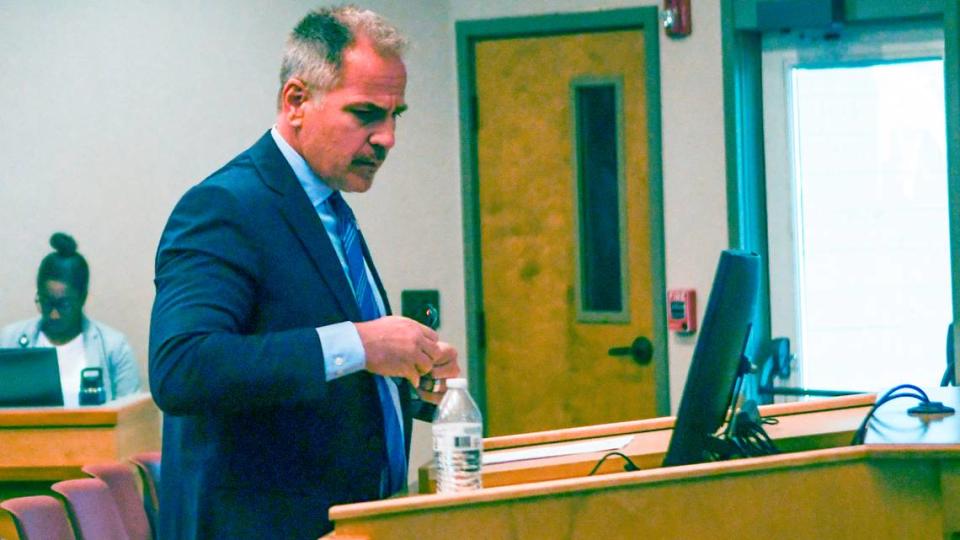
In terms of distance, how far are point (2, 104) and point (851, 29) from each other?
371 centimetres

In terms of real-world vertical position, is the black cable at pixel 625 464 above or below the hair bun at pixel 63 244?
below

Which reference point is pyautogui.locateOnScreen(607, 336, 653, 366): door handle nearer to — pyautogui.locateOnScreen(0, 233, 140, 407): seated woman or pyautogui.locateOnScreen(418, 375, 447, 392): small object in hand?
pyautogui.locateOnScreen(0, 233, 140, 407): seated woman

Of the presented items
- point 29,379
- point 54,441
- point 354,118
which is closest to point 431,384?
point 354,118

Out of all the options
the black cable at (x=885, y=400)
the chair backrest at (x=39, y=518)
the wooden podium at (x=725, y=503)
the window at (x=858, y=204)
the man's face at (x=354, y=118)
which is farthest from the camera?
the window at (x=858, y=204)

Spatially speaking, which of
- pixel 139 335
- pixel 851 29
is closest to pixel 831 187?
pixel 851 29

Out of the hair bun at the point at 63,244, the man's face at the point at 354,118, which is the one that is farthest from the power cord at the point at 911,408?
the hair bun at the point at 63,244

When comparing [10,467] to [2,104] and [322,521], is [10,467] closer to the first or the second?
[2,104]

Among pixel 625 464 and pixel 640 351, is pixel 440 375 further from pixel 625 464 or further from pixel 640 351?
pixel 640 351

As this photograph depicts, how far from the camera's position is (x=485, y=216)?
18.9 feet

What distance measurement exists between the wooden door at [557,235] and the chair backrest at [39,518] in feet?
8.28

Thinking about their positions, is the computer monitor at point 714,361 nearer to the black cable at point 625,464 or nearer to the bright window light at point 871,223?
the black cable at point 625,464

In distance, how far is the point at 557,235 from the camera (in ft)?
18.5

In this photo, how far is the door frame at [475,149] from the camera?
5.40 metres

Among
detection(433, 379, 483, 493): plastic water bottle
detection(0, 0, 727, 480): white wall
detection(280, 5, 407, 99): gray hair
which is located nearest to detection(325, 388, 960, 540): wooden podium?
detection(433, 379, 483, 493): plastic water bottle
